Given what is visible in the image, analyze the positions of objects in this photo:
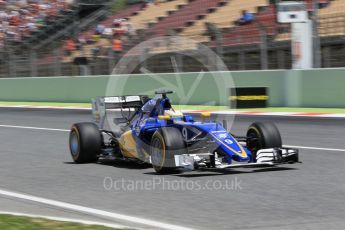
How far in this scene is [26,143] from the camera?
12898 millimetres

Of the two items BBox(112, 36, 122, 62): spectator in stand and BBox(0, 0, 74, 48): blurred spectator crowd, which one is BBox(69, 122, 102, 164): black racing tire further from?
BBox(0, 0, 74, 48): blurred spectator crowd

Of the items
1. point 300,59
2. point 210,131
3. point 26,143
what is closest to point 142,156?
point 210,131

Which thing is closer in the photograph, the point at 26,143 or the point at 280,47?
the point at 26,143

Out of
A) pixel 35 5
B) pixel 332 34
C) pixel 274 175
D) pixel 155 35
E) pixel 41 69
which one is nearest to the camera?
pixel 274 175

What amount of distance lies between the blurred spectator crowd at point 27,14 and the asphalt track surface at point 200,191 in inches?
906

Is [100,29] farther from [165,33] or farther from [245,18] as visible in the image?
[245,18]

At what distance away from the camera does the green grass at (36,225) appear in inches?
207

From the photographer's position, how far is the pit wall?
17.8m

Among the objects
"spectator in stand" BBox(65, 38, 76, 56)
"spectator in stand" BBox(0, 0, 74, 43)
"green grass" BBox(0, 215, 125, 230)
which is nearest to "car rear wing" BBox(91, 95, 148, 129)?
"green grass" BBox(0, 215, 125, 230)

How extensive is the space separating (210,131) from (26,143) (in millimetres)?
5791

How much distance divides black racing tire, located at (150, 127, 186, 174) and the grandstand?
11258 mm

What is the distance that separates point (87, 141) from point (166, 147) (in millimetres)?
1861

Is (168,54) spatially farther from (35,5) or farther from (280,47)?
(35,5)

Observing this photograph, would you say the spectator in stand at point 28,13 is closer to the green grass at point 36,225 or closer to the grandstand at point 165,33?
the grandstand at point 165,33
